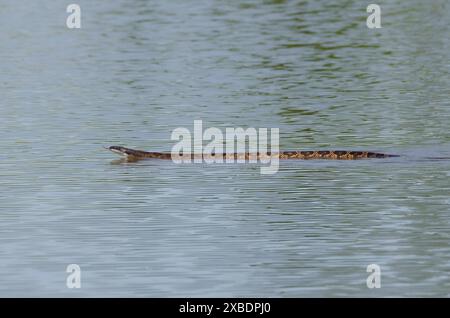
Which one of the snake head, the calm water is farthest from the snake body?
the calm water

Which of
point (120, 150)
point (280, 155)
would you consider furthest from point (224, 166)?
point (120, 150)

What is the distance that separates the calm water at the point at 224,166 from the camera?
13.5 meters

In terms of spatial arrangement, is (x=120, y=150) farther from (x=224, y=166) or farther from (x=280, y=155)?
(x=280, y=155)

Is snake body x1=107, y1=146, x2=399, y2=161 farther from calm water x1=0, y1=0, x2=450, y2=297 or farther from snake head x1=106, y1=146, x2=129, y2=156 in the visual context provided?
calm water x1=0, y1=0, x2=450, y2=297

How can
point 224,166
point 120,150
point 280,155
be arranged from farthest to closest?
point 120,150 < point 280,155 < point 224,166

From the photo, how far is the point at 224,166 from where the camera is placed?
1939cm

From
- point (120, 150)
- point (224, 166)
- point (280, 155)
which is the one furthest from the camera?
point (120, 150)

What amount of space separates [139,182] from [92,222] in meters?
2.69

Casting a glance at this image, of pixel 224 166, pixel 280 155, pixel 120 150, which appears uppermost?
pixel 120 150

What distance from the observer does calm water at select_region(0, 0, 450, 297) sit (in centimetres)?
1353

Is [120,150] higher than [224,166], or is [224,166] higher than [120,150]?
[120,150]

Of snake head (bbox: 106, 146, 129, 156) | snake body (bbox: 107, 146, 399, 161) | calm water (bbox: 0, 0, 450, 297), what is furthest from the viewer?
snake head (bbox: 106, 146, 129, 156)

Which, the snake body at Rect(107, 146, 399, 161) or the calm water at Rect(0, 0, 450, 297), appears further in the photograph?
the snake body at Rect(107, 146, 399, 161)
